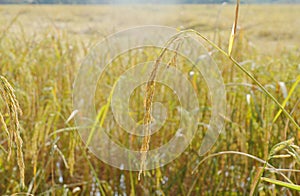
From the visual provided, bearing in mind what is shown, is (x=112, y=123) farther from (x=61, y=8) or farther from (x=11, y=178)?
(x=61, y=8)

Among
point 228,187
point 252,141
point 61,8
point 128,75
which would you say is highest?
point 61,8

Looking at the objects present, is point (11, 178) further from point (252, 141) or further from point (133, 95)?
point (252, 141)

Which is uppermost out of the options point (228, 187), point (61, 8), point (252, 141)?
point (61, 8)

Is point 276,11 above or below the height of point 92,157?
above

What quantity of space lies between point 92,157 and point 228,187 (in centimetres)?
34

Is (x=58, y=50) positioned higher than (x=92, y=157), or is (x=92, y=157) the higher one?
(x=58, y=50)

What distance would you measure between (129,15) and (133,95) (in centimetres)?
125

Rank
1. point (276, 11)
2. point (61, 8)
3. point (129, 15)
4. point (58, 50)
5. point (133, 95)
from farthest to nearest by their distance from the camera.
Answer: point (276, 11), point (129, 15), point (61, 8), point (58, 50), point (133, 95)

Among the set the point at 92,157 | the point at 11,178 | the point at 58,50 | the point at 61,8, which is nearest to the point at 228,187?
the point at 92,157

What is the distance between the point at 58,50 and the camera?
1.38 m

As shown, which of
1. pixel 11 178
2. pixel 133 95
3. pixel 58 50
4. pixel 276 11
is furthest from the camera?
pixel 276 11

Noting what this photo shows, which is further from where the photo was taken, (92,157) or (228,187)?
(92,157)

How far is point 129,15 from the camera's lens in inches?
91.0

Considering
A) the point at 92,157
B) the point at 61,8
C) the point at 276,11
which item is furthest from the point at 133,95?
the point at 276,11
